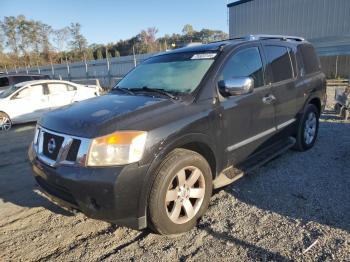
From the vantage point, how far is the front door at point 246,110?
3.80m

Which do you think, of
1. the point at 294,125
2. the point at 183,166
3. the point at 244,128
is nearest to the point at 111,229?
the point at 183,166

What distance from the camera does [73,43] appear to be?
55.3 meters

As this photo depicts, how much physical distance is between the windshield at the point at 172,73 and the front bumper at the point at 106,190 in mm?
1317

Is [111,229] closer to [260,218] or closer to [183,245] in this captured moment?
[183,245]

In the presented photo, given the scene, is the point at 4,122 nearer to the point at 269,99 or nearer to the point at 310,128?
the point at 269,99

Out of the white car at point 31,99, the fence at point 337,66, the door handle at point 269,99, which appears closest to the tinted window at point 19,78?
the white car at point 31,99

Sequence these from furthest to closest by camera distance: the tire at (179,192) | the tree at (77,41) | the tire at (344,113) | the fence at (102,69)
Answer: the tree at (77,41) → the fence at (102,69) → the tire at (344,113) → the tire at (179,192)

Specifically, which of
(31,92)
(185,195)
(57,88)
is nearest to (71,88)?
(57,88)

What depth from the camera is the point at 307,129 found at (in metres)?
5.68

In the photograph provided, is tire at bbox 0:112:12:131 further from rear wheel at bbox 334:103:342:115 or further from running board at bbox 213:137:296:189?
rear wheel at bbox 334:103:342:115

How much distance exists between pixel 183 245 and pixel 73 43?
57.4 metres

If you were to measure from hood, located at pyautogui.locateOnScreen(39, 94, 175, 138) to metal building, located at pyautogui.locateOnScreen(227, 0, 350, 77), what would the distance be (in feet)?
58.9

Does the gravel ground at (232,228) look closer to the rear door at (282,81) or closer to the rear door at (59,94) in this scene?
the rear door at (282,81)

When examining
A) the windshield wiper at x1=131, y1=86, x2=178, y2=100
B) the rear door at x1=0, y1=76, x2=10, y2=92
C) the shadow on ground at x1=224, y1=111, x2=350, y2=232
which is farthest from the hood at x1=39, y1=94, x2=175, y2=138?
the rear door at x1=0, y1=76, x2=10, y2=92
